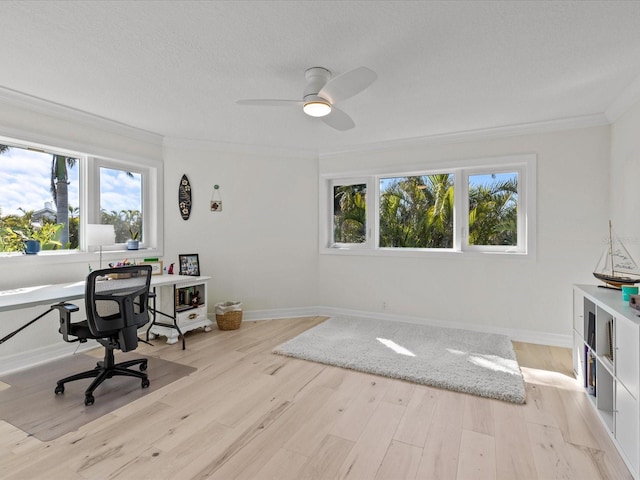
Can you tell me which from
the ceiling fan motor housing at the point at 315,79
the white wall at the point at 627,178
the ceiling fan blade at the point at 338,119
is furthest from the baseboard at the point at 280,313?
the white wall at the point at 627,178

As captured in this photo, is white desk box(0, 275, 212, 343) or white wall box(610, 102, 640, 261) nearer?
white desk box(0, 275, 212, 343)

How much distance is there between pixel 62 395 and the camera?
2404 millimetres

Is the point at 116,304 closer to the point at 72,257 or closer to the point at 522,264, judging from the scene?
the point at 72,257

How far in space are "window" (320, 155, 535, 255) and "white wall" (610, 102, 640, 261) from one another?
0.66 metres

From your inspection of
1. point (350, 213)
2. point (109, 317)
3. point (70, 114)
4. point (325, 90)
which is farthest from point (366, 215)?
point (70, 114)

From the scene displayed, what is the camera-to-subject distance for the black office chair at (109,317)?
2.31 meters

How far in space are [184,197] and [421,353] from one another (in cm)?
327

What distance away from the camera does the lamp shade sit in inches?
119

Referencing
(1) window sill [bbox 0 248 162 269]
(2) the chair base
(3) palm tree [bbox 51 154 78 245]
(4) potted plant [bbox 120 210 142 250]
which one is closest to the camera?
(2) the chair base

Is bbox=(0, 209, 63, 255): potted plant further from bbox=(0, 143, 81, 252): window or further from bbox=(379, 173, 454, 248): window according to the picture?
bbox=(379, 173, 454, 248): window

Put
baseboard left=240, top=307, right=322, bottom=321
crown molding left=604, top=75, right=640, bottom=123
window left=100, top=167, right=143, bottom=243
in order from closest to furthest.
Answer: crown molding left=604, top=75, right=640, bottom=123 < window left=100, top=167, right=143, bottom=243 < baseboard left=240, top=307, right=322, bottom=321

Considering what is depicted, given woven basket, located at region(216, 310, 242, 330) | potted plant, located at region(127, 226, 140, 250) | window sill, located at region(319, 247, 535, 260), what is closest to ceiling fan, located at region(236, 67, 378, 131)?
window sill, located at region(319, 247, 535, 260)

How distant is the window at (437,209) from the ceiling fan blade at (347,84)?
7.21ft

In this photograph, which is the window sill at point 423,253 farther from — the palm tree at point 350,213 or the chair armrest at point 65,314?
the chair armrest at point 65,314
